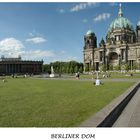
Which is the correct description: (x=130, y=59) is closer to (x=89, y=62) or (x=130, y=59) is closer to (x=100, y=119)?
(x=89, y=62)

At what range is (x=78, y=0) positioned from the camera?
33.5ft

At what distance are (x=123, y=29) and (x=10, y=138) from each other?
13427 centimetres

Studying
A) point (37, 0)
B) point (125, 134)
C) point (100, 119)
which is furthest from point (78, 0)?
point (125, 134)

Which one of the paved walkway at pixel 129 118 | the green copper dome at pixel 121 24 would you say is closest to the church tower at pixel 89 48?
the green copper dome at pixel 121 24

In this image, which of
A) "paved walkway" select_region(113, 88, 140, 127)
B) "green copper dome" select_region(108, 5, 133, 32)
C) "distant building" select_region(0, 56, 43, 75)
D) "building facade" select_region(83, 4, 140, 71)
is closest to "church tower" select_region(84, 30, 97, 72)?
"building facade" select_region(83, 4, 140, 71)

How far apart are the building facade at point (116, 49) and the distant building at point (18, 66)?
3001 centimetres

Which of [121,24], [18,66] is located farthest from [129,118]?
[18,66]

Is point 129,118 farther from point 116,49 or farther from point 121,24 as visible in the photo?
point 121,24

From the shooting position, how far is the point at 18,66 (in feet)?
504

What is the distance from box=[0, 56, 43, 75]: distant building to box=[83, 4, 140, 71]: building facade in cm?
3001

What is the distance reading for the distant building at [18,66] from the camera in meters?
149

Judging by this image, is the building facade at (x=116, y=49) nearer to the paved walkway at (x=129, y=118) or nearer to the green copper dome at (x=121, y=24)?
the green copper dome at (x=121, y=24)

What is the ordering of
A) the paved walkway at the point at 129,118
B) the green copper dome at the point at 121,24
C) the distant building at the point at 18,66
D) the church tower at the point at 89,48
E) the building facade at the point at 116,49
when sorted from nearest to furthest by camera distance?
the paved walkway at the point at 129,118 → the building facade at the point at 116,49 → the green copper dome at the point at 121,24 → the church tower at the point at 89,48 → the distant building at the point at 18,66

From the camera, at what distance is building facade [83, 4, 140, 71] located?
130 meters
